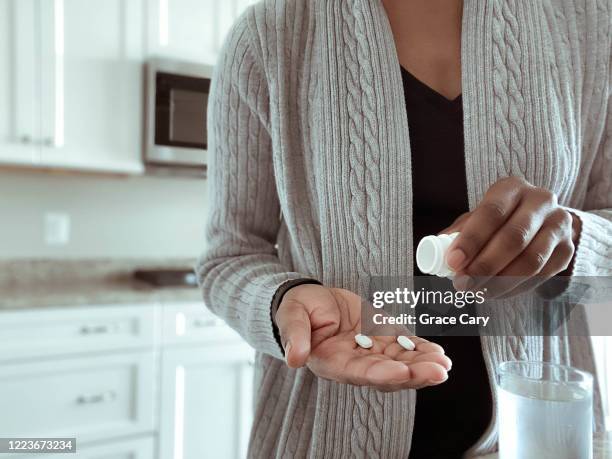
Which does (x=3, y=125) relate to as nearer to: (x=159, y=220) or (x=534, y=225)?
(x=159, y=220)

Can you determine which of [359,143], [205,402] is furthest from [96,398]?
[359,143]

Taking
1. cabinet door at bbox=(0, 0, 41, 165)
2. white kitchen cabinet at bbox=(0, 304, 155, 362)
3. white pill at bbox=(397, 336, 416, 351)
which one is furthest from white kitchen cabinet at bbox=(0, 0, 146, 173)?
white pill at bbox=(397, 336, 416, 351)

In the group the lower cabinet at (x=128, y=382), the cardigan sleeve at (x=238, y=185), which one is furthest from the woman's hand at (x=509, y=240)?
the lower cabinet at (x=128, y=382)

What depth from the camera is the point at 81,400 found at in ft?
4.40

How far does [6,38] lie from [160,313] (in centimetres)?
87

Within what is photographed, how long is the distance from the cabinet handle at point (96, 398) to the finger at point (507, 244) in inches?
49.6

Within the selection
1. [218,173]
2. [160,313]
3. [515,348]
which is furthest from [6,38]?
[515,348]

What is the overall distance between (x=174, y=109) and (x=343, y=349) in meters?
1.37

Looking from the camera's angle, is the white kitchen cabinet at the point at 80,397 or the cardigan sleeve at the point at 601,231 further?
A: the white kitchen cabinet at the point at 80,397

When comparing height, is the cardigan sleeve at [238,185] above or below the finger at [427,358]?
above

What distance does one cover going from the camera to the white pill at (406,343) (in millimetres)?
416

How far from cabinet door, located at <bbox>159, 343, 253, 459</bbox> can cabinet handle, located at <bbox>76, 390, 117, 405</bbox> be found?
5.3 inches
